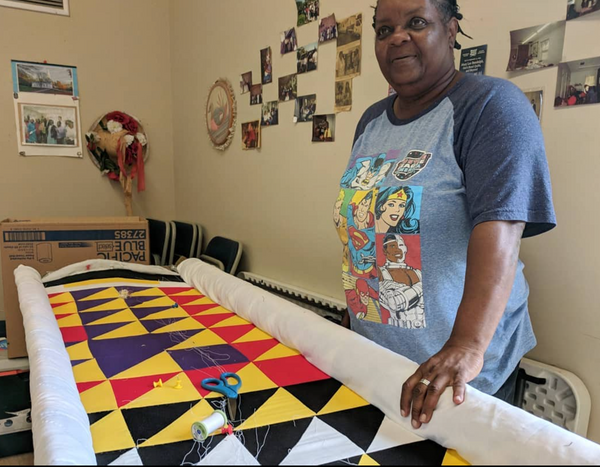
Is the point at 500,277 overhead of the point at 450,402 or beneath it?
overhead

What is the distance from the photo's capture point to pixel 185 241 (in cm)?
255

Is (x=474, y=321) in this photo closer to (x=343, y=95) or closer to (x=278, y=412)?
(x=278, y=412)

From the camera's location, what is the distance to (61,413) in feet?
1.92

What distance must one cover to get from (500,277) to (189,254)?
213 centimetres

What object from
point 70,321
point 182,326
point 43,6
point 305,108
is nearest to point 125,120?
point 43,6

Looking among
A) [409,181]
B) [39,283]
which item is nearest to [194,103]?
[39,283]

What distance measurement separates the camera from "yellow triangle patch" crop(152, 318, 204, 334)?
1.09 meters

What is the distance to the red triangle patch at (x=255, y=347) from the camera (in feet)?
3.08

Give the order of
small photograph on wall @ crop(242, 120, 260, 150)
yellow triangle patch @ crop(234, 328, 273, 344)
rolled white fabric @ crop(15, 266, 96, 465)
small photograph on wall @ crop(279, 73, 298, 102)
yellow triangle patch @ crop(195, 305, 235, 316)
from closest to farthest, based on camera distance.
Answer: rolled white fabric @ crop(15, 266, 96, 465), yellow triangle patch @ crop(234, 328, 273, 344), yellow triangle patch @ crop(195, 305, 235, 316), small photograph on wall @ crop(279, 73, 298, 102), small photograph on wall @ crop(242, 120, 260, 150)

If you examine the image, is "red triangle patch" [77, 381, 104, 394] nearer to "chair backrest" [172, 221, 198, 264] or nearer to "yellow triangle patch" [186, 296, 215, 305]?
"yellow triangle patch" [186, 296, 215, 305]

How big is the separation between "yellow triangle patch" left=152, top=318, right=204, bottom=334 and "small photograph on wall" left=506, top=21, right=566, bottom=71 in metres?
0.98

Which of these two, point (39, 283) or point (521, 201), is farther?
point (39, 283)

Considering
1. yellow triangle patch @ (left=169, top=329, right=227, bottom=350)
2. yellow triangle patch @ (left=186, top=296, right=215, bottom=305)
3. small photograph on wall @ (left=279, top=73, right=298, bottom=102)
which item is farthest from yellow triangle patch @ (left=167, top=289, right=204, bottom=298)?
small photograph on wall @ (left=279, top=73, right=298, bottom=102)

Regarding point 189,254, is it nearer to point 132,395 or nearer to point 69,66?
point 69,66
